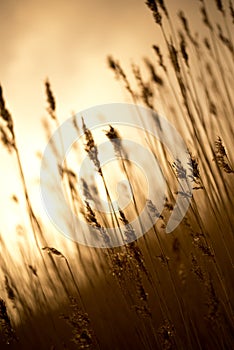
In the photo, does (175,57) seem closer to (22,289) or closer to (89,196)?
(89,196)

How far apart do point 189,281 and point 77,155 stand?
4.55 feet

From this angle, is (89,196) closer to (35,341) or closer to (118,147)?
(118,147)

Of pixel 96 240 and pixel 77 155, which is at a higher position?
pixel 77 155

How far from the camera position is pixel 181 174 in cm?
126

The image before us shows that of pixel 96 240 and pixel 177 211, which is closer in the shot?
pixel 177 211

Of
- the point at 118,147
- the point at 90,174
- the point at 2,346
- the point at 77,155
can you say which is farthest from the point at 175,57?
the point at 2,346

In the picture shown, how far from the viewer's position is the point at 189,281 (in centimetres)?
208

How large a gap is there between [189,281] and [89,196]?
83 cm

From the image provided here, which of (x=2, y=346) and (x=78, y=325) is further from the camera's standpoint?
(x=2, y=346)

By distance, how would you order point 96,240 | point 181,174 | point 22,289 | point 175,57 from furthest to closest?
point 22,289
point 96,240
point 175,57
point 181,174

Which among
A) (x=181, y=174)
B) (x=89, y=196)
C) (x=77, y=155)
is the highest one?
(x=77, y=155)

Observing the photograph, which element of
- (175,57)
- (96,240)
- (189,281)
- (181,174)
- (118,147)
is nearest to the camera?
(181,174)

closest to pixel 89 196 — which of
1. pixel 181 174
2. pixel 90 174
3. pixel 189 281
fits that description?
pixel 181 174

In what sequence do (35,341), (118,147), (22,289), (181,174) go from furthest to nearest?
(22,289) → (35,341) → (118,147) → (181,174)
